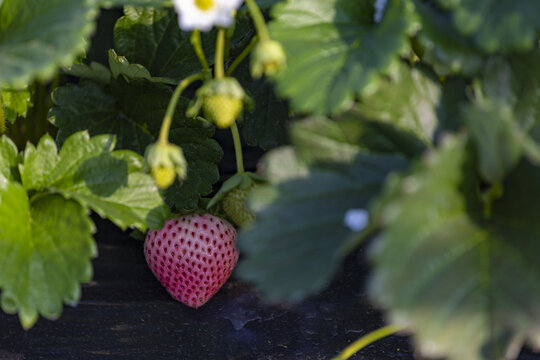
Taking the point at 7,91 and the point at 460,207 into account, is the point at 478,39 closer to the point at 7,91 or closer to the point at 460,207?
the point at 460,207

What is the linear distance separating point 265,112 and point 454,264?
1.62 feet

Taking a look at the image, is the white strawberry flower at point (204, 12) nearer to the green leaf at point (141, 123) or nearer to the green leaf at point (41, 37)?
the green leaf at point (41, 37)

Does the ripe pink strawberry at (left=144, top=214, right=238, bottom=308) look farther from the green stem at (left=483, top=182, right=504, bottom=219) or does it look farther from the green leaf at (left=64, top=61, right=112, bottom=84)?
the green stem at (left=483, top=182, right=504, bottom=219)

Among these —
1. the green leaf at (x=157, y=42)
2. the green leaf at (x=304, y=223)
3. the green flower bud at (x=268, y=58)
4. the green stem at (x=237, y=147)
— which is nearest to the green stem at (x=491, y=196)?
the green leaf at (x=304, y=223)

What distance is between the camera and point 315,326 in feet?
3.40

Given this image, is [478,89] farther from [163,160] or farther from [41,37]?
[41,37]

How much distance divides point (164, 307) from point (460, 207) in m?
0.59

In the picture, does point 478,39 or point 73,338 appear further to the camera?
point 73,338

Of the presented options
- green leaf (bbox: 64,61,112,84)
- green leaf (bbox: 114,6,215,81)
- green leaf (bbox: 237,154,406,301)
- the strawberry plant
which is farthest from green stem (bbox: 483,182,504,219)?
green leaf (bbox: 64,61,112,84)

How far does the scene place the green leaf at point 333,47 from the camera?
67 centimetres

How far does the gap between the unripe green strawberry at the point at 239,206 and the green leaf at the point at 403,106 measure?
0.27 metres

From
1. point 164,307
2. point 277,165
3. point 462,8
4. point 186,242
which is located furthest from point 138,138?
point 462,8

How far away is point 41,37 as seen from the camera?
0.70 metres

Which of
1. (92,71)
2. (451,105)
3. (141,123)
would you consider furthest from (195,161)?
(451,105)
